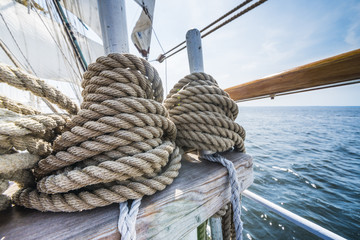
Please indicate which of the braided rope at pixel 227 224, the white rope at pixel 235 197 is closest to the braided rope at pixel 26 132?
the white rope at pixel 235 197

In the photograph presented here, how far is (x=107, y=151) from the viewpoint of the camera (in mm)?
575

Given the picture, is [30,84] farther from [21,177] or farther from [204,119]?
[204,119]

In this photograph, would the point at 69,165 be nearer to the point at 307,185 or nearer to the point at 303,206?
the point at 303,206

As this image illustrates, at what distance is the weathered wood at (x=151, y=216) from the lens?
Answer: 458mm

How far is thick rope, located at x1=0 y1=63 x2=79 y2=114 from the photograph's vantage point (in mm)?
598

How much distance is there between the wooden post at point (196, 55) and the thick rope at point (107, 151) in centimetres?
55

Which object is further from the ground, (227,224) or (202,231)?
(227,224)

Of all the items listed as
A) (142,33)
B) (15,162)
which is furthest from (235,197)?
(142,33)

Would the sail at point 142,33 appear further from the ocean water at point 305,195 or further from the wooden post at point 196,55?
the ocean water at point 305,195

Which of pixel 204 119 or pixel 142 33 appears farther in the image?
pixel 142 33

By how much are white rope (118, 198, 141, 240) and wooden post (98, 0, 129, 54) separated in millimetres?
784

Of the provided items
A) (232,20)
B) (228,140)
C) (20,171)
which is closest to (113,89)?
(20,171)

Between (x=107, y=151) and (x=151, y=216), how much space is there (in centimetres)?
Answer: 27

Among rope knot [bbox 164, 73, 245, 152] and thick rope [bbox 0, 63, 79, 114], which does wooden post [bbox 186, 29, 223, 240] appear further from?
thick rope [bbox 0, 63, 79, 114]
